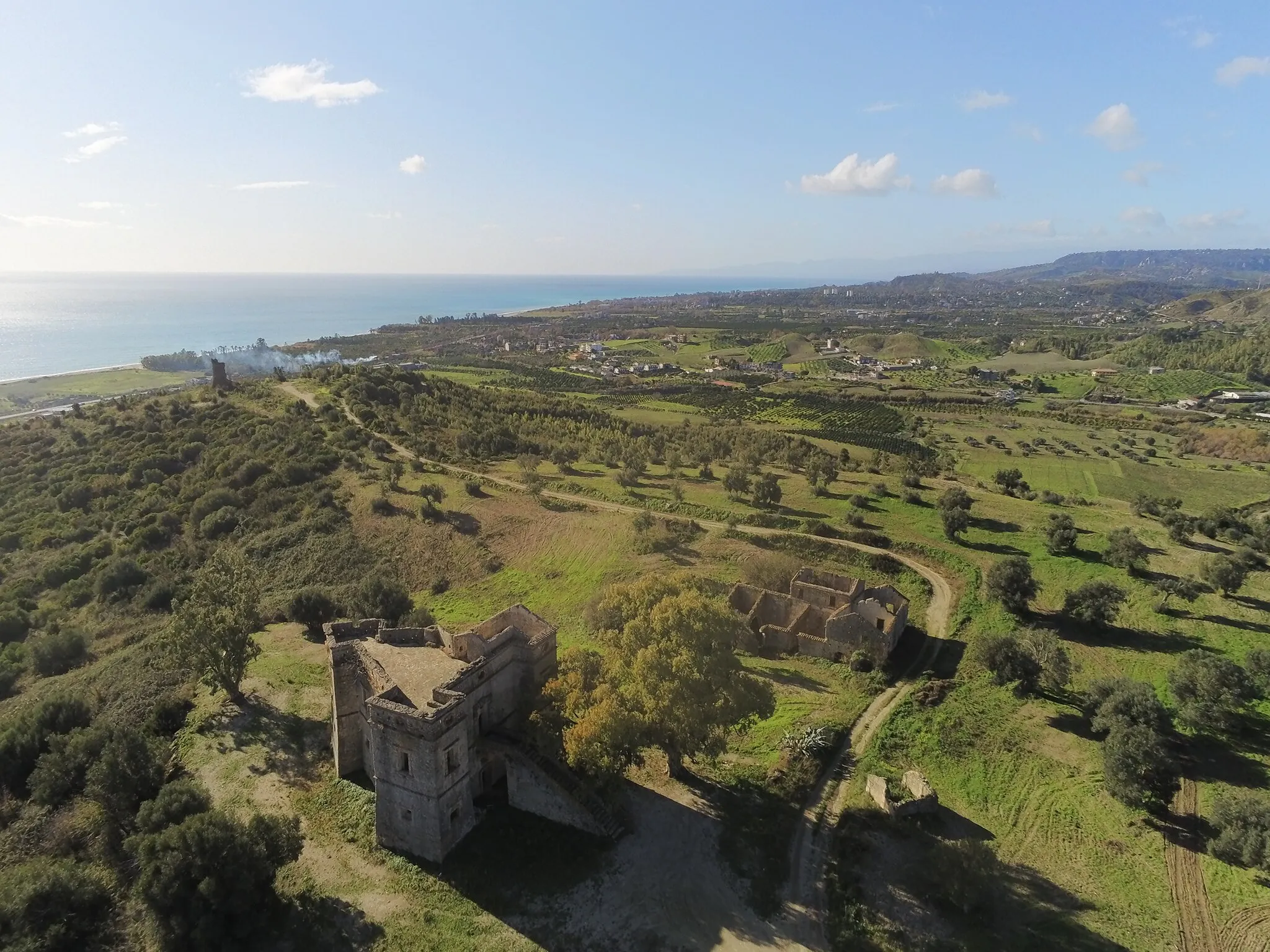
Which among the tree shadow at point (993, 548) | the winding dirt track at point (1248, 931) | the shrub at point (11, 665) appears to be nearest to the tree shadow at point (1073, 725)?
the winding dirt track at point (1248, 931)

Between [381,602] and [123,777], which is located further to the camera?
[381,602]

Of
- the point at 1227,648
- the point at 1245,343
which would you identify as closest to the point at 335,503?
the point at 1227,648

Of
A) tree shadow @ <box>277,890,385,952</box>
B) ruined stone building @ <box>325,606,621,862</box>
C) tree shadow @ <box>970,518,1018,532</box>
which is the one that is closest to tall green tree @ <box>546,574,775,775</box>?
ruined stone building @ <box>325,606,621,862</box>

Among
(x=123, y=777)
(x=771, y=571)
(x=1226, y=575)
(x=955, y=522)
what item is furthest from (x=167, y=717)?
(x=1226, y=575)

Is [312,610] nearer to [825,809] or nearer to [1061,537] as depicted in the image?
[825,809]

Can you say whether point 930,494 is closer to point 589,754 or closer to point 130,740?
point 589,754

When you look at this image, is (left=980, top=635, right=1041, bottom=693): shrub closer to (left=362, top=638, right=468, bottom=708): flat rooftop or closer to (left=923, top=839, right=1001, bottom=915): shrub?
(left=923, top=839, right=1001, bottom=915): shrub
